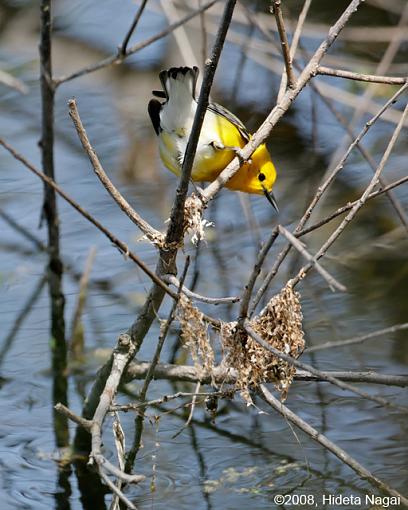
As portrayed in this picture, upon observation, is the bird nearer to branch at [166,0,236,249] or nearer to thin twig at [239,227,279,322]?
branch at [166,0,236,249]

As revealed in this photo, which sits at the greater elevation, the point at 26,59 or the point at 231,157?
the point at 26,59

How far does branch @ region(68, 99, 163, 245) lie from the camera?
2.56 m

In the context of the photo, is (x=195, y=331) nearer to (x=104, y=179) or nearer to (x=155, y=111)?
(x=104, y=179)

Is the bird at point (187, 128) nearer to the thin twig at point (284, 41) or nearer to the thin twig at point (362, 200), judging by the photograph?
the thin twig at point (284, 41)

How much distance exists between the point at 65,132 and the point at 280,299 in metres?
4.28

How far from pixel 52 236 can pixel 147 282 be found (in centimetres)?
69

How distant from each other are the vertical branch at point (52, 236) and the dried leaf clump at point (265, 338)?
66.3 inches

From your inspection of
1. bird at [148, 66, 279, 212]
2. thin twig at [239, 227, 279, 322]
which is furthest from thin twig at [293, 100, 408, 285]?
bird at [148, 66, 279, 212]

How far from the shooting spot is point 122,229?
5789mm

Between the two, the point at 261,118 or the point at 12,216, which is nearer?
the point at 12,216

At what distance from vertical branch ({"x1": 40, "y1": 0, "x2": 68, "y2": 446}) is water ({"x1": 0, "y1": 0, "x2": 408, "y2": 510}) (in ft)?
0.16

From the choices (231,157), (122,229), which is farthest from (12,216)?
(231,157)

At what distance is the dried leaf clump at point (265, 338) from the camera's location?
282 cm

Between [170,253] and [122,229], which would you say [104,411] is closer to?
[170,253]
